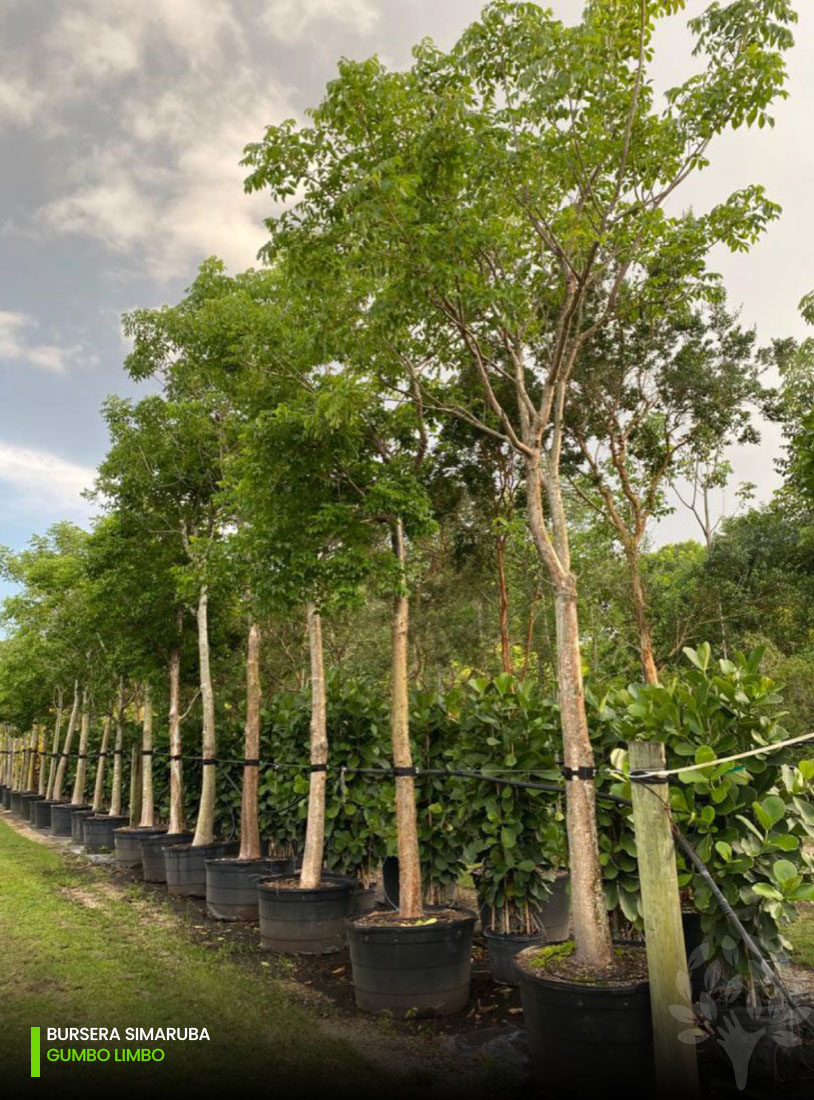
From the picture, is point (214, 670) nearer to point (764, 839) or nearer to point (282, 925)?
point (282, 925)

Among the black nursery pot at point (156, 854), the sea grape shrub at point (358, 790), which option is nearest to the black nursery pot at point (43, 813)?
the black nursery pot at point (156, 854)

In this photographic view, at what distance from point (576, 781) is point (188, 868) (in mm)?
6904

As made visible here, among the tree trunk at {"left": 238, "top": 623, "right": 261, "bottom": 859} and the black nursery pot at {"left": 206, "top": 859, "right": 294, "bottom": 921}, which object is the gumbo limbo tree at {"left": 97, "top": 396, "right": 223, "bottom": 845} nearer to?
the tree trunk at {"left": 238, "top": 623, "right": 261, "bottom": 859}

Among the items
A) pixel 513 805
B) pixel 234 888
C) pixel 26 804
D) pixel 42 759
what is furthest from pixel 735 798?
pixel 42 759

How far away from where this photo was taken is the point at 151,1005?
5.20 meters

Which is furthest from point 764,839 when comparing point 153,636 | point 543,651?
point 543,651

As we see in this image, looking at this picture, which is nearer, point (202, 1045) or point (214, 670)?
point (202, 1045)

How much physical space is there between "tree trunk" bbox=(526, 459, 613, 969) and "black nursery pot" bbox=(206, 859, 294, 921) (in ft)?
15.7

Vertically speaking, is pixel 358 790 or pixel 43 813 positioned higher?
pixel 358 790

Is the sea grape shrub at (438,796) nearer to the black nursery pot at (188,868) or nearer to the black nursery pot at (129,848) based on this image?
the black nursery pot at (188,868)

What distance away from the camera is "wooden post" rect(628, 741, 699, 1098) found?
3482 millimetres

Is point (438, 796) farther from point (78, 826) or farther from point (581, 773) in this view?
point (78, 826)

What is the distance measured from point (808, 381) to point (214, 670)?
1174 centimetres

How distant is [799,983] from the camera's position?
5.12 m
